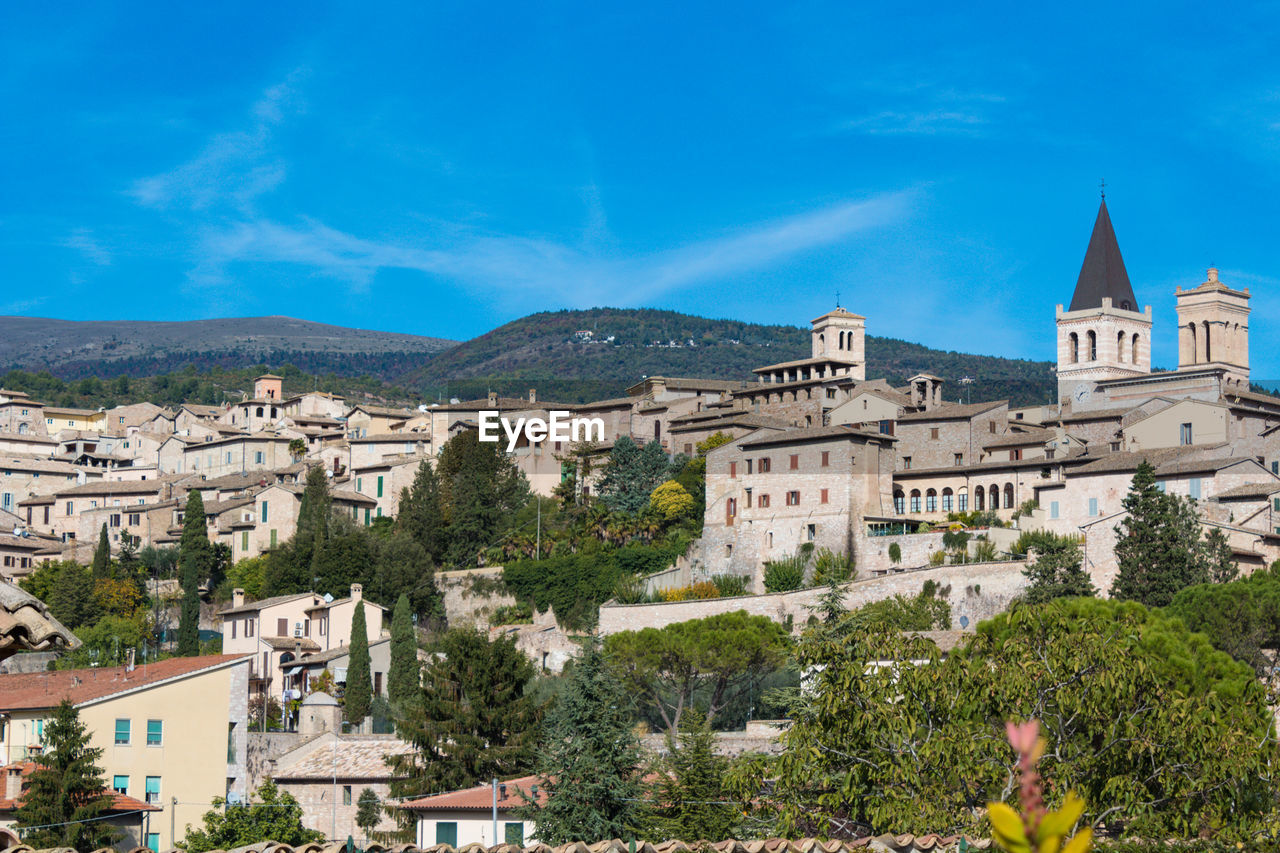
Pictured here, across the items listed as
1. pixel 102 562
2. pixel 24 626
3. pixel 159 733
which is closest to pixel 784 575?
pixel 159 733

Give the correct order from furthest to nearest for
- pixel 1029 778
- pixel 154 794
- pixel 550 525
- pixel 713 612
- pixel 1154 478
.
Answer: pixel 550 525
pixel 713 612
pixel 1154 478
pixel 154 794
pixel 1029 778

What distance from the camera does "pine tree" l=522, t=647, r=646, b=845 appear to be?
28266 mm

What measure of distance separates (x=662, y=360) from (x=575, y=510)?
376ft

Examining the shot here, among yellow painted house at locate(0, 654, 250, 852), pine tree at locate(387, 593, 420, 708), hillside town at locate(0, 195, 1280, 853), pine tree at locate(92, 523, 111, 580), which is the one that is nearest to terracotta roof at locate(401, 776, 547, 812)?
hillside town at locate(0, 195, 1280, 853)

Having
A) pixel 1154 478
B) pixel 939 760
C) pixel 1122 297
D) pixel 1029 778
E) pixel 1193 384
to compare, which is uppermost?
pixel 1122 297

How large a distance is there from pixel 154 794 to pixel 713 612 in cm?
2021

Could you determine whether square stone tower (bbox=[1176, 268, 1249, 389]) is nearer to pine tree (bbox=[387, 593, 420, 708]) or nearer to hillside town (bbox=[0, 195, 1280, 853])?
hillside town (bbox=[0, 195, 1280, 853])

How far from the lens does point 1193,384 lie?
6862 cm

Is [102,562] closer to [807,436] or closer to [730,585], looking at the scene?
[730,585]

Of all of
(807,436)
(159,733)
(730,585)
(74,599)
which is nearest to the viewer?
(159,733)

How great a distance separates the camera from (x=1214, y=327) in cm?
8400

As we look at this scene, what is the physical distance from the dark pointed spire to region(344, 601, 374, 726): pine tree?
163 feet

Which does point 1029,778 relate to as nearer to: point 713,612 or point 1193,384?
point 713,612

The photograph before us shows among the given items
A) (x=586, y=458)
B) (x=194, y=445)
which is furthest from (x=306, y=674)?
(x=194, y=445)
